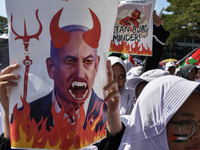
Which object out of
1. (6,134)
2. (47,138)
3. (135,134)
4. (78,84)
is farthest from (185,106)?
(6,134)

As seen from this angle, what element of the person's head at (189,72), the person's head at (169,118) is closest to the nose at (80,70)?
the person's head at (169,118)

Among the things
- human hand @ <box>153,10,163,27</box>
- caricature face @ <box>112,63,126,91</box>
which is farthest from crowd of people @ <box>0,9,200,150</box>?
human hand @ <box>153,10,163,27</box>

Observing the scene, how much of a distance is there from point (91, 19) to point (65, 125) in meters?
0.45

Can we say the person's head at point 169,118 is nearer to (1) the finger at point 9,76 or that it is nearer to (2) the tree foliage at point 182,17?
(1) the finger at point 9,76

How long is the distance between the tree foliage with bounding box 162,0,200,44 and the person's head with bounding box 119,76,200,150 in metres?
23.3

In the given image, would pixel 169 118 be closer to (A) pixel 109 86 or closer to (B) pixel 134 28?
(A) pixel 109 86

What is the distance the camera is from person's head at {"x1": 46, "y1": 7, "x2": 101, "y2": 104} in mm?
1117

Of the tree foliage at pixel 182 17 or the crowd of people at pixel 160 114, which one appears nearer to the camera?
the crowd of people at pixel 160 114

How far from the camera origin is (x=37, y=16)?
1.13 meters

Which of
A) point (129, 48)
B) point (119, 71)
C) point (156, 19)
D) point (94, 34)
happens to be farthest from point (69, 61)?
point (156, 19)

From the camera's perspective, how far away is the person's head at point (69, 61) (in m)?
1.12

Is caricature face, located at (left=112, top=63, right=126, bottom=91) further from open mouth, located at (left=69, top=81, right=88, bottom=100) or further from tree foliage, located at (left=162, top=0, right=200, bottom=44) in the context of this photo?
tree foliage, located at (left=162, top=0, right=200, bottom=44)

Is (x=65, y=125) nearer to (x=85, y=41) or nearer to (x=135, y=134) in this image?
(x=85, y=41)

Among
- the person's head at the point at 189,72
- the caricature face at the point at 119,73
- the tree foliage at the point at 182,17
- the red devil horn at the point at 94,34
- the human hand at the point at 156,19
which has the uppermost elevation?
the tree foliage at the point at 182,17
